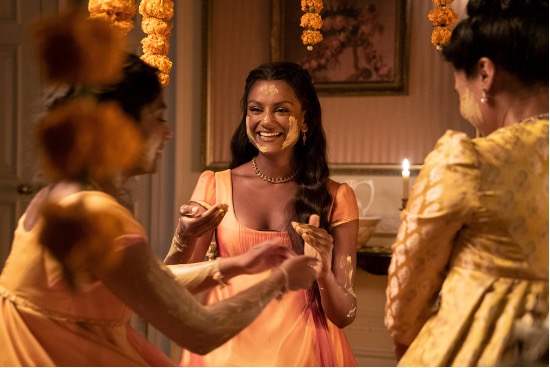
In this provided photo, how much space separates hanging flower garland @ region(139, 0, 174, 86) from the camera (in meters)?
2.42

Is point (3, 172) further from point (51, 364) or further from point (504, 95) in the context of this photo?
point (504, 95)

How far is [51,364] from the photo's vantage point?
53.9 inches

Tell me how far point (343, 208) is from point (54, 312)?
3.87ft

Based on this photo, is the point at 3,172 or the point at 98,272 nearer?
the point at 98,272

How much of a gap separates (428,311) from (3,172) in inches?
119

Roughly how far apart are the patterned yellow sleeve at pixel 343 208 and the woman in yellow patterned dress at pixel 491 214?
0.94 meters

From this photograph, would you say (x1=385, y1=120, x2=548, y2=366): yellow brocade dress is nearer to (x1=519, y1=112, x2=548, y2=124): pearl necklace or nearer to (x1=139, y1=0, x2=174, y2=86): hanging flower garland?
(x1=519, y1=112, x2=548, y2=124): pearl necklace

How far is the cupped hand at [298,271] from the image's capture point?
4.99 ft

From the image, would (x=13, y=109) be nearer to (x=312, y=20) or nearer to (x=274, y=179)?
(x=312, y=20)

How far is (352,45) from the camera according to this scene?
14.2 ft

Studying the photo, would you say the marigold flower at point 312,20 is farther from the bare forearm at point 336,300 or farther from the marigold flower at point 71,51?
the marigold flower at point 71,51

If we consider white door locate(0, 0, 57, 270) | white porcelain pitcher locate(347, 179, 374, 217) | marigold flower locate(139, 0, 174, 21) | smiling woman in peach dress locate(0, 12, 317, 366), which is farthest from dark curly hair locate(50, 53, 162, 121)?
white porcelain pitcher locate(347, 179, 374, 217)

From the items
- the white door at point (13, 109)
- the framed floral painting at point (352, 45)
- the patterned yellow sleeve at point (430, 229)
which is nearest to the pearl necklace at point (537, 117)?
the patterned yellow sleeve at point (430, 229)

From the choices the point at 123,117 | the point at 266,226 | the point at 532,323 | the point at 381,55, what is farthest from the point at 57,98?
the point at 381,55
